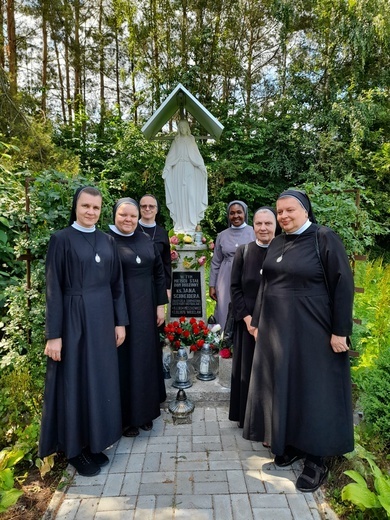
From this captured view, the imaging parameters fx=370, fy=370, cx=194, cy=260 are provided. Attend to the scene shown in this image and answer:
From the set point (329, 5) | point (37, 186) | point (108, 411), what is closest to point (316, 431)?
point (108, 411)

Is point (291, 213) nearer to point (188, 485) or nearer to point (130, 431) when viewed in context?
point (188, 485)

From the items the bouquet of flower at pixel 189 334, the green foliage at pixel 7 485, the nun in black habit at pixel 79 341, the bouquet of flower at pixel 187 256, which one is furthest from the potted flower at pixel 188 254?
the green foliage at pixel 7 485

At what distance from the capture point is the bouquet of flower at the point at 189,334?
4.28m

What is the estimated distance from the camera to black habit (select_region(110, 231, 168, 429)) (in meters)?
3.10

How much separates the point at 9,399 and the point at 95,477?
3.39 ft

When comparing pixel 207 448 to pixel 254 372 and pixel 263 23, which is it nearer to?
pixel 254 372

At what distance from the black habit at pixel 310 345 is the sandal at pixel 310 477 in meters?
0.21

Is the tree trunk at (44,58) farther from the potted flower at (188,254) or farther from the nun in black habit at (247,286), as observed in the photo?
the nun in black habit at (247,286)

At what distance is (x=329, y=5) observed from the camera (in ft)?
38.1

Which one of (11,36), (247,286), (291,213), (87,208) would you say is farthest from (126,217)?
(11,36)

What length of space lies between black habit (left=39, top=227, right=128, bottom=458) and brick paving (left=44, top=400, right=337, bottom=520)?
277 millimetres

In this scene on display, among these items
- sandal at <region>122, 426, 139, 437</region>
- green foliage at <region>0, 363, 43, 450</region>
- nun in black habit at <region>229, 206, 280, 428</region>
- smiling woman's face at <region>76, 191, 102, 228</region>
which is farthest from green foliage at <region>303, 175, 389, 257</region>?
green foliage at <region>0, 363, 43, 450</region>

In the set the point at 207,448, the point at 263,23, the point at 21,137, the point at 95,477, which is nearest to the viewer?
the point at 95,477

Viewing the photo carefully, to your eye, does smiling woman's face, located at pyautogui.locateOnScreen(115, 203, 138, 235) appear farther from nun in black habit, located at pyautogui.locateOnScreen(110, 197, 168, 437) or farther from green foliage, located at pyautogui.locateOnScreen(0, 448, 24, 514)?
green foliage, located at pyautogui.locateOnScreen(0, 448, 24, 514)
